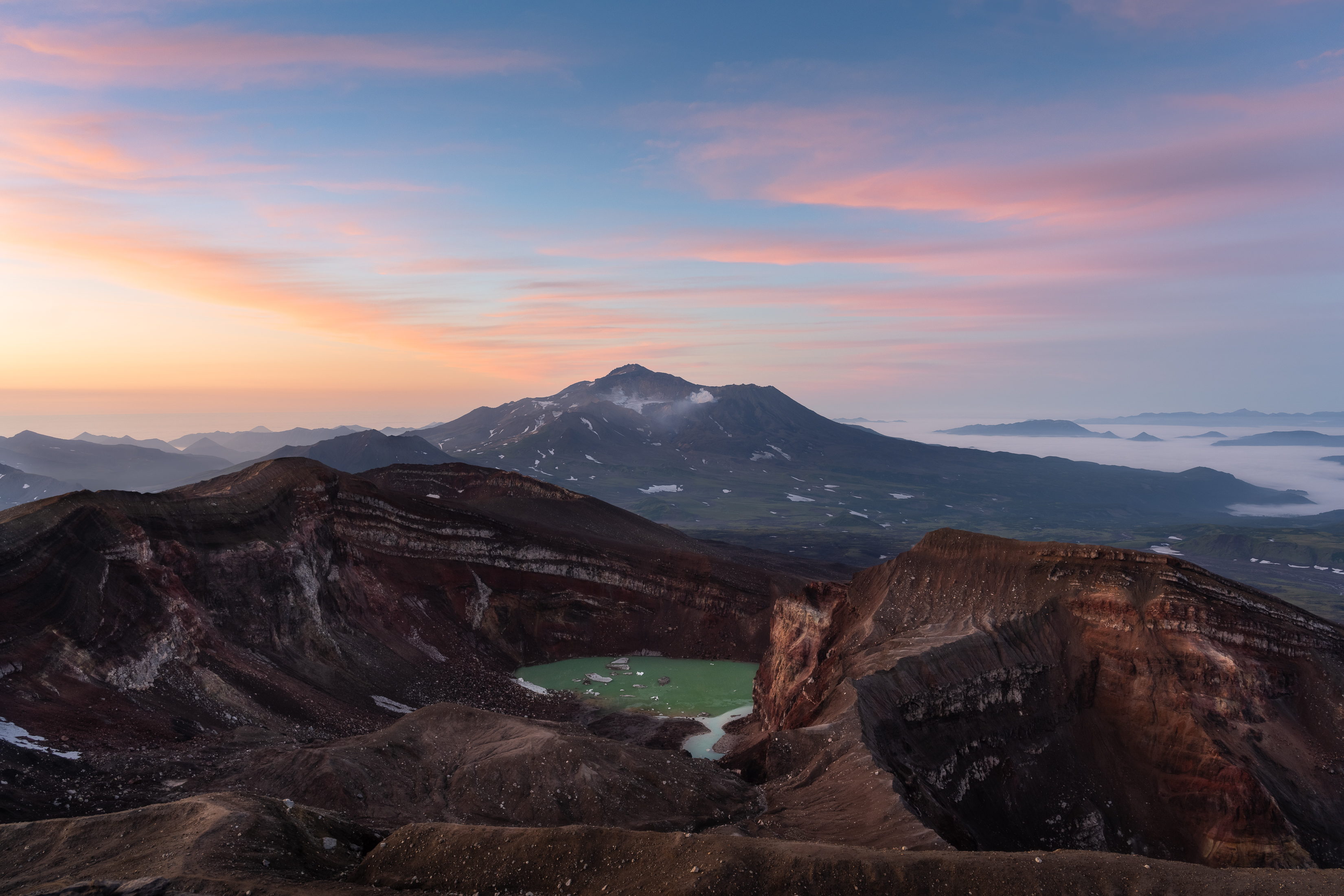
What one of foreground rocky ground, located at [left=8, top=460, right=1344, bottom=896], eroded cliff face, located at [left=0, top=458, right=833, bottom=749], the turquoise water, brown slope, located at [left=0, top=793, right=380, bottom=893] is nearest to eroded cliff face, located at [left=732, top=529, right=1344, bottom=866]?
foreground rocky ground, located at [left=8, top=460, right=1344, bottom=896]

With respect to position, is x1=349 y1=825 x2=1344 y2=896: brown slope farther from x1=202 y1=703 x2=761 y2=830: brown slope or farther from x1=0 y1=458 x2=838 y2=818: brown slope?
x1=0 y1=458 x2=838 y2=818: brown slope

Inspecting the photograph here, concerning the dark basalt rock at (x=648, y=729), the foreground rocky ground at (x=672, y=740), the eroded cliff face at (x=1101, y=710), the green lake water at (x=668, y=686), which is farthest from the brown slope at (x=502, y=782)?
the green lake water at (x=668, y=686)

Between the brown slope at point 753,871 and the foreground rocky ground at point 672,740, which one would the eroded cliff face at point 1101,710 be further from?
the brown slope at point 753,871

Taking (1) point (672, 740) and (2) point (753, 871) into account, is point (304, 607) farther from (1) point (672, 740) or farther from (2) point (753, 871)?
(2) point (753, 871)

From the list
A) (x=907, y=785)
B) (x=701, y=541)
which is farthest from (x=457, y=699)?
(x=701, y=541)

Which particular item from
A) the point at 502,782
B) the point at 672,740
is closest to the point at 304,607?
the point at 672,740

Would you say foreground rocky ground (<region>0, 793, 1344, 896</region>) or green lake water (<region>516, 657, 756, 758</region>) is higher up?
foreground rocky ground (<region>0, 793, 1344, 896</region>)

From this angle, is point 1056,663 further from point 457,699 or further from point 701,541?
point 701,541

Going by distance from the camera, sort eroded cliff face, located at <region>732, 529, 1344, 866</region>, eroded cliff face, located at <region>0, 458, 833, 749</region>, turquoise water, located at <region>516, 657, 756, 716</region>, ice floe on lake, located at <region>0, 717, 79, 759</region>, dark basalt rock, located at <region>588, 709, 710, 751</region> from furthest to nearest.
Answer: turquoise water, located at <region>516, 657, 756, 716</region>, dark basalt rock, located at <region>588, 709, 710, 751</region>, eroded cliff face, located at <region>0, 458, 833, 749</region>, eroded cliff face, located at <region>732, 529, 1344, 866</region>, ice floe on lake, located at <region>0, 717, 79, 759</region>
